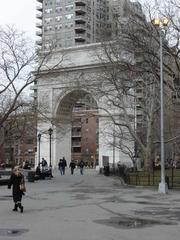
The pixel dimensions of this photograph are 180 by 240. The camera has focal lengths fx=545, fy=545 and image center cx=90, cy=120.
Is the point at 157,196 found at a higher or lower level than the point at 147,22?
lower

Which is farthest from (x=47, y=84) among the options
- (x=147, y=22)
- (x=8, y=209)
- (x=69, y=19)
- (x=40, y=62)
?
(x=69, y=19)

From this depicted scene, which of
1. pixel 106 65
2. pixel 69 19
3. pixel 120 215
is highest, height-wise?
pixel 69 19

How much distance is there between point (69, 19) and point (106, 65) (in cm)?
9012

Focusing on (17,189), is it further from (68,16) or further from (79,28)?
(68,16)

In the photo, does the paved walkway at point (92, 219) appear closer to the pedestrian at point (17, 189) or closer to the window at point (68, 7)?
the pedestrian at point (17, 189)

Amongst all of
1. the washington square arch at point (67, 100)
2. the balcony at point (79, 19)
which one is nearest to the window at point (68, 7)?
the balcony at point (79, 19)

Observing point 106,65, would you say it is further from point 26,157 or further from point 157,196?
point 26,157

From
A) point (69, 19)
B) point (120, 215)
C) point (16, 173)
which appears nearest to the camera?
point (120, 215)

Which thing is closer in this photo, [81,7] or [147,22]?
[147,22]

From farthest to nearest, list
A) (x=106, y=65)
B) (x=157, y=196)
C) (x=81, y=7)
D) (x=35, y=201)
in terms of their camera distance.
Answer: (x=81, y=7)
(x=106, y=65)
(x=157, y=196)
(x=35, y=201)

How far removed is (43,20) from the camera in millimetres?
137750

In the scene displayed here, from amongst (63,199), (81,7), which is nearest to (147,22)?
(63,199)

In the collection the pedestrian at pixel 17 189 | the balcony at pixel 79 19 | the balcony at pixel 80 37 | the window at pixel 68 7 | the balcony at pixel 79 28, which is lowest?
the pedestrian at pixel 17 189

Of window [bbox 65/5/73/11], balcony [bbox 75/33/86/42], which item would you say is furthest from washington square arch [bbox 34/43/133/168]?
window [bbox 65/5/73/11]
